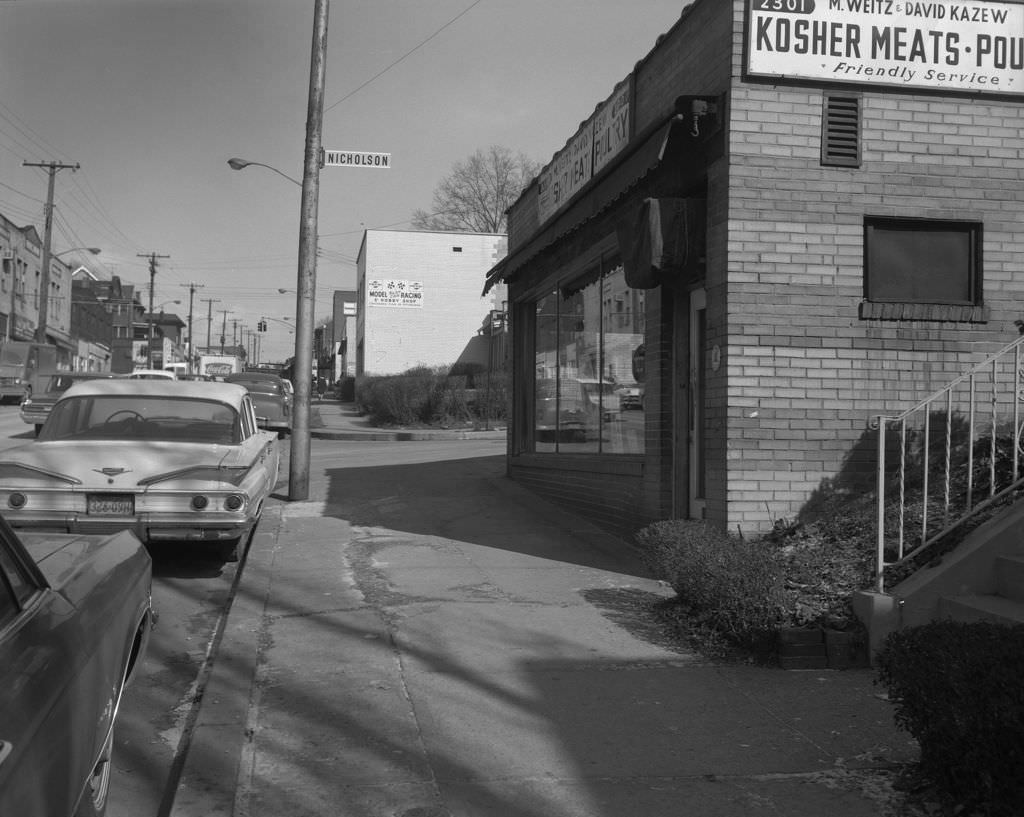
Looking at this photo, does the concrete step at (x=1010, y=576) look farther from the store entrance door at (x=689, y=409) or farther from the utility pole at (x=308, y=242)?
the utility pole at (x=308, y=242)

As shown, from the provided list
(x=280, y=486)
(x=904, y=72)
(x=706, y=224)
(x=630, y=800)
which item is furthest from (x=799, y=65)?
(x=280, y=486)

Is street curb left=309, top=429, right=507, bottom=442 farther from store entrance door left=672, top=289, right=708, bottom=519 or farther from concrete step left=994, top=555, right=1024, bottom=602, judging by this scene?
concrete step left=994, top=555, right=1024, bottom=602

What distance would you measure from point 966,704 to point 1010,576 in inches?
90.3

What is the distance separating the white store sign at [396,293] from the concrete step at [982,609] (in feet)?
133

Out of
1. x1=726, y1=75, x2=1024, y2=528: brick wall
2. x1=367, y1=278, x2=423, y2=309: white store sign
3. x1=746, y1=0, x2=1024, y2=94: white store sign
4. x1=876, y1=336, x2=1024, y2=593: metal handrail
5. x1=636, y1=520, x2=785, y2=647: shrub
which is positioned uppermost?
x1=367, y1=278, x2=423, y2=309: white store sign

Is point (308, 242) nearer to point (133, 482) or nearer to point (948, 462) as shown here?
point (133, 482)

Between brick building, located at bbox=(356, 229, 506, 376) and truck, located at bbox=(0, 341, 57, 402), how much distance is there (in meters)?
14.1

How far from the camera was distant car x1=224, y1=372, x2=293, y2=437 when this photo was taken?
40.8ft

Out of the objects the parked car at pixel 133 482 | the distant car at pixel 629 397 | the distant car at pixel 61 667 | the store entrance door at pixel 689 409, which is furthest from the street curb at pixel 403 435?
the distant car at pixel 61 667

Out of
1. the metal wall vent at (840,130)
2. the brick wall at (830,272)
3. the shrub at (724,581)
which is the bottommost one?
the shrub at (724,581)

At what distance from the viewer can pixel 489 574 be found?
802cm

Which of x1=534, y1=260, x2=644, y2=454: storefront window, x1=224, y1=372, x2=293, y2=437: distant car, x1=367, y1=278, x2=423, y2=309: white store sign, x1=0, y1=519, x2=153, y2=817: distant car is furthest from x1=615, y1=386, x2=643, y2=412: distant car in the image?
x1=367, y1=278, x2=423, y2=309: white store sign

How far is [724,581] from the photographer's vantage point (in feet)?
19.2

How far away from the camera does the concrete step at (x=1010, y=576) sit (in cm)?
531
